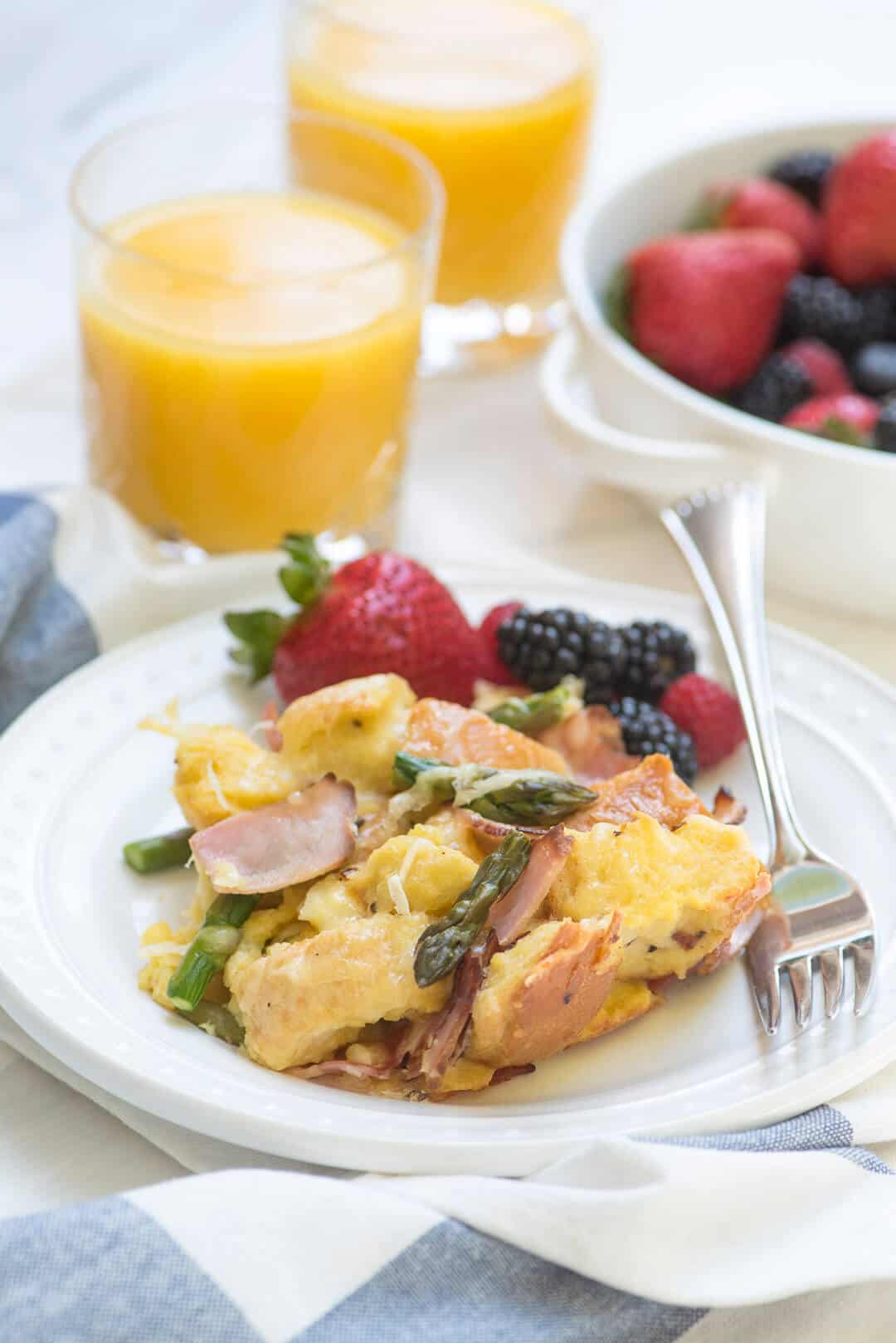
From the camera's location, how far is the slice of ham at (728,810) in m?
1.72

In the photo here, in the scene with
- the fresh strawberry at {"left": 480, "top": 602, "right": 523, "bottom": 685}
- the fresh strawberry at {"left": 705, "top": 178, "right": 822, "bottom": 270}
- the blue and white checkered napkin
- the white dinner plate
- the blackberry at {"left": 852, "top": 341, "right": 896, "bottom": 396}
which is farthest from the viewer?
the fresh strawberry at {"left": 705, "top": 178, "right": 822, "bottom": 270}

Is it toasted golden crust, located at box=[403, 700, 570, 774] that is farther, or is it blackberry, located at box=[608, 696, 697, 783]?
blackberry, located at box=[608, 696, 697, 783]

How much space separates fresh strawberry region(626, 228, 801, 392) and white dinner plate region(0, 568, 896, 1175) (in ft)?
2.22

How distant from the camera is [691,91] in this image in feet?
12.7

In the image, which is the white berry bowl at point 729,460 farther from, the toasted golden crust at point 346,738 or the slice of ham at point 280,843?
the slice of ham at point 280,843

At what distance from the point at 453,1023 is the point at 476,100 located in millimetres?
1914

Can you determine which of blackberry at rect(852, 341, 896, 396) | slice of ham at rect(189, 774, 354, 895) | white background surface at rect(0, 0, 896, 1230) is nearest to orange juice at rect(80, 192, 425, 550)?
white background surface at rect(0, 0, 896, 1230)

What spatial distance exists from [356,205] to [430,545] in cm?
56

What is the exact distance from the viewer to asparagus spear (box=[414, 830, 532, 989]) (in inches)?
56.7

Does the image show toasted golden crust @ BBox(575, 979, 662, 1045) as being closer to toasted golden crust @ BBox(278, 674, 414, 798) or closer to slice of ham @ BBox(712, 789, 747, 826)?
slice of ham @ BBox(712, 789, 747, 826)

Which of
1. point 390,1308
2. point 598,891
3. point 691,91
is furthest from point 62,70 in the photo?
point 390,1308

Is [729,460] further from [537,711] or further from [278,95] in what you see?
[278,95]

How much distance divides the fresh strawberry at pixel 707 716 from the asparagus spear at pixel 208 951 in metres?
0.61

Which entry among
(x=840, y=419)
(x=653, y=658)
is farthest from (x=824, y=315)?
(x=653, y=658)
